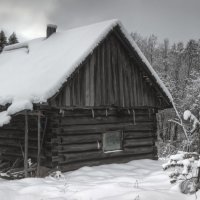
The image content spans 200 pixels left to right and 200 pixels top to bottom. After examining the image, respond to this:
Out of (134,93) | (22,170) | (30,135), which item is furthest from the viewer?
(134,93)

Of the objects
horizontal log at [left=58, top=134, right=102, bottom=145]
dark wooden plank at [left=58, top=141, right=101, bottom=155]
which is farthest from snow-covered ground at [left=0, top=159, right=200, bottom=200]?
horizontal log at [left=58, top=134, right=102, bottom=145]

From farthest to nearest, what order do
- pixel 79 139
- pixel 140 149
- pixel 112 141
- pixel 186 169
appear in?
pixel 140 149 < pixel 112 141 < pixel 79 139 < pixel 186 169

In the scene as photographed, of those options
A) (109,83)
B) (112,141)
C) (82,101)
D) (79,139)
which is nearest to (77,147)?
(79,139)

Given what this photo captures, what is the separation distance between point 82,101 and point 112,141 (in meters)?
2.33

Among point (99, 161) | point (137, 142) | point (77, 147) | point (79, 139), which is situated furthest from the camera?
point (137, 142)

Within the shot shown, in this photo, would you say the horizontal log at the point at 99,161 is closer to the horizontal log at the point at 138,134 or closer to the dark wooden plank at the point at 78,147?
the dark wooden plank at the point at 78,147

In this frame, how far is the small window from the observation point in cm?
1473

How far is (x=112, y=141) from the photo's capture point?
1502cm

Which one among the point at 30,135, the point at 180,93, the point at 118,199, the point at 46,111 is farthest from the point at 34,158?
the point at 180,93

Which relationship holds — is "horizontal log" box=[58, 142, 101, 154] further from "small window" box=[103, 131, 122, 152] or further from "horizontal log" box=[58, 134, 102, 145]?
"small window" box=[103, 131, 122, 152]

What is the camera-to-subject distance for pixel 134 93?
50.3ft

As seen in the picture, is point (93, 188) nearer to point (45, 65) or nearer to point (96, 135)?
point (96, 135)

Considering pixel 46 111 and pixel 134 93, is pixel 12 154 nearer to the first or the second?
pixel 46 111

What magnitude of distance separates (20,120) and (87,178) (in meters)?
3.98
